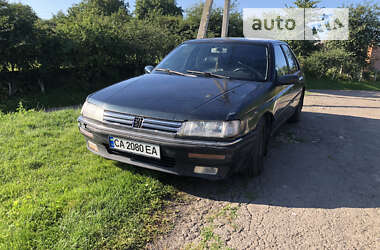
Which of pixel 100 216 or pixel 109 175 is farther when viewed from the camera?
pixel 109 175

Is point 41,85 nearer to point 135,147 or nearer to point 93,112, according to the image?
point 93,112

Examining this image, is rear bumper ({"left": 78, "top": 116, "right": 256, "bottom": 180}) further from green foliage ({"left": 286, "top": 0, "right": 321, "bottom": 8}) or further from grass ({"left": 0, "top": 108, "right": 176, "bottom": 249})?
green foliage ({"left": 286, "top": 0, "right": 321, "bottom": 8})

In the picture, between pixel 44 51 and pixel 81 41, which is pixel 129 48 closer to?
pixel 81 41

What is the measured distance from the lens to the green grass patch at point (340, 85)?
15.2 m

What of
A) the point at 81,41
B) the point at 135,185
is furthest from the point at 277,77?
the point at 81,41

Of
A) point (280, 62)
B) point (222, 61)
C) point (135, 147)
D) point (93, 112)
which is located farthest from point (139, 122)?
point (280, 62)

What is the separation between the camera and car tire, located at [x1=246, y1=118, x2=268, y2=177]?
9.18ft

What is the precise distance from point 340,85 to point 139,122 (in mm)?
16378

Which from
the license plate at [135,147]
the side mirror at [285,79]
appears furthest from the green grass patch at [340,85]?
the license plate at [135,147]

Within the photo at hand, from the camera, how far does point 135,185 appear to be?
106 inches

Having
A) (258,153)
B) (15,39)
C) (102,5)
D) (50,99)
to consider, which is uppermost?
(102,5)

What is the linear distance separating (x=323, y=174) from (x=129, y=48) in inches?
515

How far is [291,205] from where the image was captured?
2.60 m

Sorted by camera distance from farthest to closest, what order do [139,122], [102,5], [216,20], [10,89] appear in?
1. [102,5]
2. [216,20]
3. [10,89]
4. [139,122]
